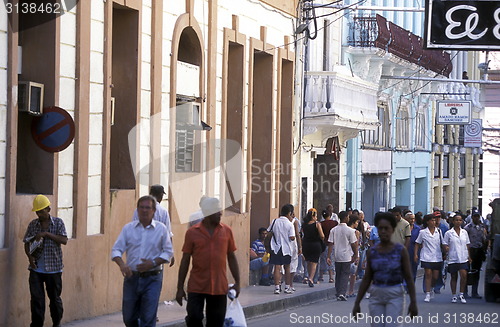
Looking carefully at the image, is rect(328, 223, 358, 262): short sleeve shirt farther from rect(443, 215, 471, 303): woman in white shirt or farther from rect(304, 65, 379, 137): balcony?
rect(304, 65, 379, 137): balcony

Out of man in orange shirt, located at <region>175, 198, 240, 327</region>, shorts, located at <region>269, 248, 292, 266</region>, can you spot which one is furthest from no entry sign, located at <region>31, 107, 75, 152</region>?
shorts, located at <region>269, 248, 292, 266</region>

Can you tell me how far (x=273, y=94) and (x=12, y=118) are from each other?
1109 centimetres

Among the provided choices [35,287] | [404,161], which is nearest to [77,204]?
[35,287]

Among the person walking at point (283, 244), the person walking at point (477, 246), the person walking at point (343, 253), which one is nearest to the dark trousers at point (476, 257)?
the person walking at point (477, 246)

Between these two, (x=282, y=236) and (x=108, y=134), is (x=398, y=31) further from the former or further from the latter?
(x=108, y=134)

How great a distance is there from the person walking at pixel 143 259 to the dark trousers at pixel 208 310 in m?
0.46

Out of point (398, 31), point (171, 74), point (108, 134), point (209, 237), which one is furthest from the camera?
point (398, 31)

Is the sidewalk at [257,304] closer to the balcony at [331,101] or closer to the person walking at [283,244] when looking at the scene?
the person walking at [283,244]

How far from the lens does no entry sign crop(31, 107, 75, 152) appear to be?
44.4 feet

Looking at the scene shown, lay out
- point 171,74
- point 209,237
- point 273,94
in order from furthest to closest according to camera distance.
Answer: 1. point 273,94
2. point 171,74
3. point 209,237

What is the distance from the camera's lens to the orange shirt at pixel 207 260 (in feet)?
37.6

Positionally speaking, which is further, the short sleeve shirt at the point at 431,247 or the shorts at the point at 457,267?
the short sleeve shirt at the point at 431,247

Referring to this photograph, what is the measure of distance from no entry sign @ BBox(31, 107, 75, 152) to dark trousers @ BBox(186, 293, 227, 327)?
294 cm

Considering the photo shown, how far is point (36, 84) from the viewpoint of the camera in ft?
45.9
